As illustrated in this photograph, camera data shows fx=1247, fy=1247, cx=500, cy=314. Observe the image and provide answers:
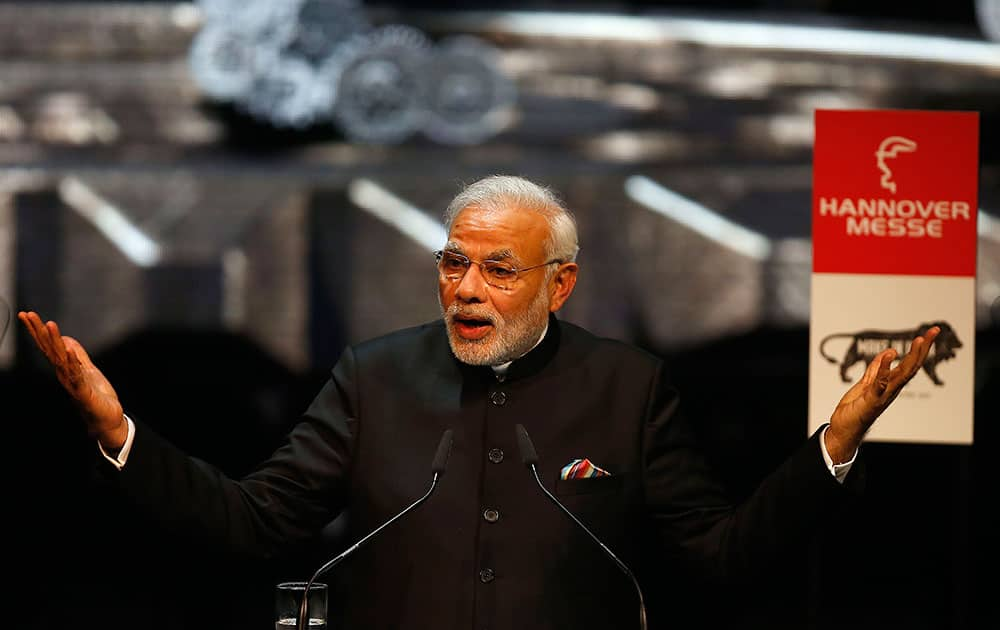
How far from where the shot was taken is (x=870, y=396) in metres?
1.87

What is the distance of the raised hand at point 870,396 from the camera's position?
1848mm

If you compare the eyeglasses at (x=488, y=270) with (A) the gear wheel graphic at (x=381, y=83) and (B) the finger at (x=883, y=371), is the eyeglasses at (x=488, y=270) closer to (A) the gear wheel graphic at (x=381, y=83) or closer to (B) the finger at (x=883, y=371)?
(B) the finger at (x=883, y=371)

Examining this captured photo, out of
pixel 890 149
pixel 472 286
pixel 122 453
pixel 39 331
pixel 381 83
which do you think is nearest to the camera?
pixel 39 331

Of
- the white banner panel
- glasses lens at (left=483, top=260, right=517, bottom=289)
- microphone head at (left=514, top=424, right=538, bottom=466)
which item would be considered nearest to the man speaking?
glasses lens at (left=483, top=260, right=517, bottom=289)

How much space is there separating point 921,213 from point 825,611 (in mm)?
2355

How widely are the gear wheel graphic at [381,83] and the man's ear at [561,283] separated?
207 centimetres

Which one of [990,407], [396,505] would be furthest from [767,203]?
[396,505]

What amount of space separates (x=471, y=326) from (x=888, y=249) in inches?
44.6

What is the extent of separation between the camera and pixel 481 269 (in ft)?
6.89

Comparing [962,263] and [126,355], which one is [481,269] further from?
[126,355]

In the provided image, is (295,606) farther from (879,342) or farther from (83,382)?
(879,342)

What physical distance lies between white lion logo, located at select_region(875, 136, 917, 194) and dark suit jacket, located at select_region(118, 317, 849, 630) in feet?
2.87

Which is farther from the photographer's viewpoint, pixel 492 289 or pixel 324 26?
pixel 324 26

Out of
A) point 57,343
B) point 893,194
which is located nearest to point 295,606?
point 57,343
